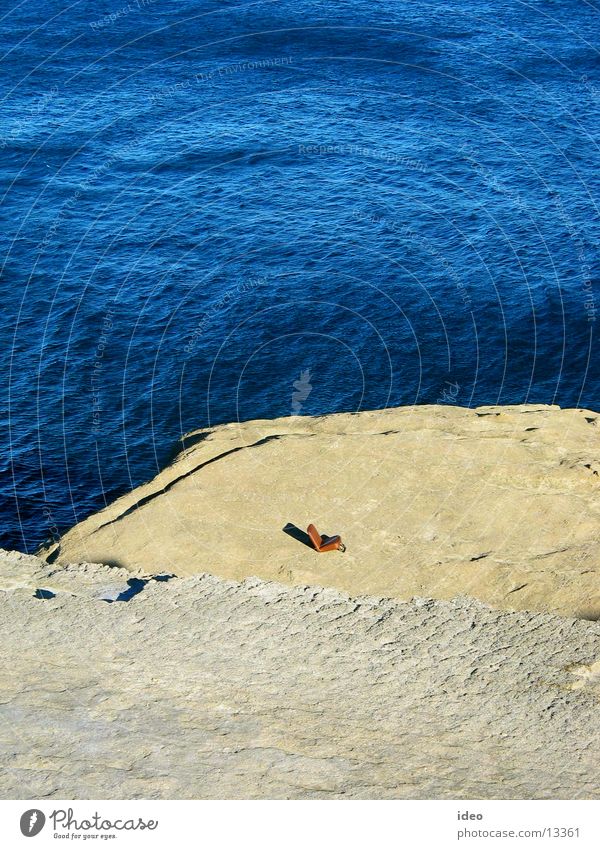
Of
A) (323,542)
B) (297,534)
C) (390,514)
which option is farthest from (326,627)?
(390,514)

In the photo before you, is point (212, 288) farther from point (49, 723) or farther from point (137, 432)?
point (49, 723)

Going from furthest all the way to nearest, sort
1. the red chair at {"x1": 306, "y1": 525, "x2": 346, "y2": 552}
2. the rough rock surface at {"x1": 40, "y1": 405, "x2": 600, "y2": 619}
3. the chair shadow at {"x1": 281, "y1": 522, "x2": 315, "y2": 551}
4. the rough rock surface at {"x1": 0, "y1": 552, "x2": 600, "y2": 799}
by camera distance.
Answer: the chair shadow at {"x1": 281, "y1": 522, "x2": 315, "y2": 551} < the red chair at {"x1": 306, "y1": 525, "x2": 346, "y2": 552} < the rough rock surface at {"x1": 40, "y1": 405, "x2": 600, "y2": 619} < the rough rock surface at {"x1": 0, "y1": 552, "x2": 600, "y2": 799}

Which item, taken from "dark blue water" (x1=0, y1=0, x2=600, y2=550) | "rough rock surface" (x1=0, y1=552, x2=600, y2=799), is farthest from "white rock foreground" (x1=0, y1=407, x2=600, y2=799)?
"dark blue water" (x1=0, y1=0, x2=600, y2=550)

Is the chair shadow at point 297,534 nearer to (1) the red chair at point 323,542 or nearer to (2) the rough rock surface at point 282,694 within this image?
(1) the red chair at point 323,542

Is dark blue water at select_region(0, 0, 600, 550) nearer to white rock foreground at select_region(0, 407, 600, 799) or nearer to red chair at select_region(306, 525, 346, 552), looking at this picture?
white rock foreground at select_region(0, 407, 600, 799)

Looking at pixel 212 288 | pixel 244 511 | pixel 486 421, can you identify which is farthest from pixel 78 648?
pixel 212 288

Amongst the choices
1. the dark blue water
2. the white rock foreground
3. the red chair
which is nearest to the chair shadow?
the white rock foreground

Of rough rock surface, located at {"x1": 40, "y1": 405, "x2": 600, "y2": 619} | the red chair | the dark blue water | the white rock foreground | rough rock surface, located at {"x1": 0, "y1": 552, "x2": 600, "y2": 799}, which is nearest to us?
rough rock surface, located at {"x1": 0, "y1": 552, "x2": 600, "y2": 799}

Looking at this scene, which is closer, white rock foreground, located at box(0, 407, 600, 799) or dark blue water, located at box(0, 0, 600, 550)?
white rock foreground, located at box(0, 407, 600, 799)
